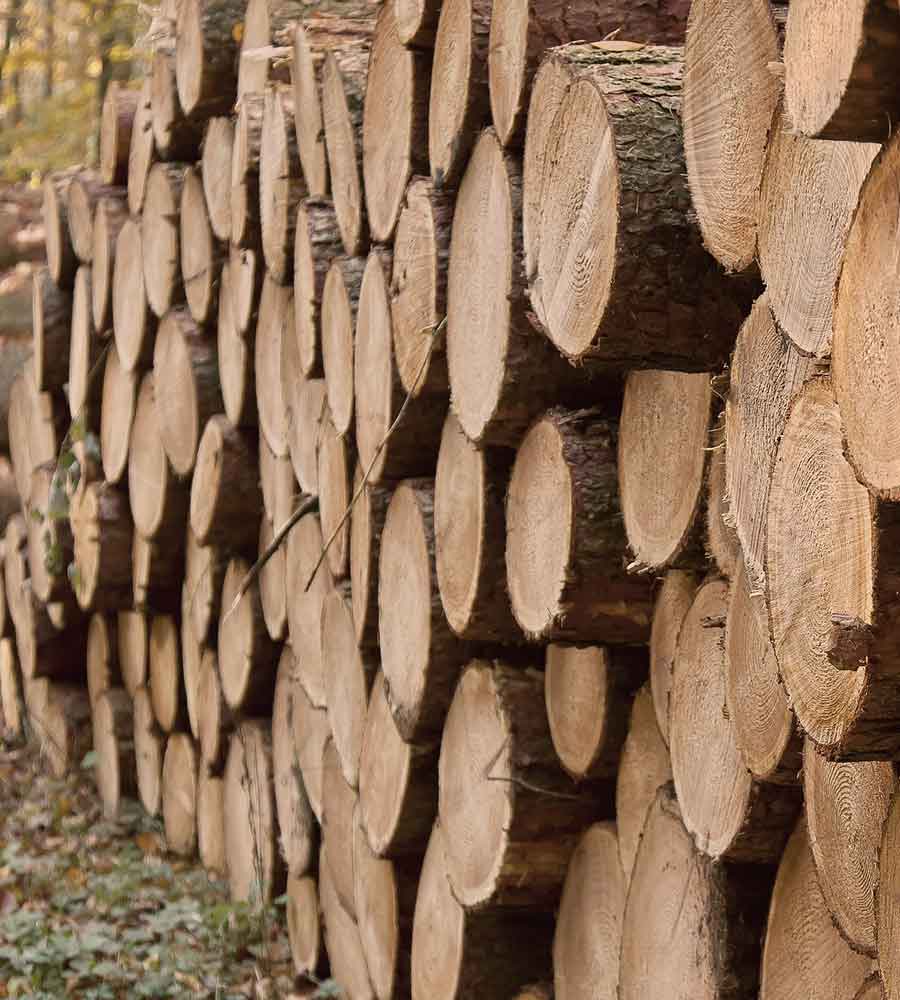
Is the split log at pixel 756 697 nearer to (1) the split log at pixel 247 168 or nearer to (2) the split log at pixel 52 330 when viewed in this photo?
(1) the split log at pixel 247 168

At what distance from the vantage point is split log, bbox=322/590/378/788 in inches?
120

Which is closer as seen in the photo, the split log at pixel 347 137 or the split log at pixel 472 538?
the split log at pixel 472 538

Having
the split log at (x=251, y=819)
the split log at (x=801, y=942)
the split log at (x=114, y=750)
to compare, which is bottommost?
the split log at (x=114, y=750)

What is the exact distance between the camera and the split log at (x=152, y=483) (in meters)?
4.28

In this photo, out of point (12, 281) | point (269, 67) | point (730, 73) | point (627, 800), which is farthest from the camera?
point (12, 281)

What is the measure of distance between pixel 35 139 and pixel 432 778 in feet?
29.4

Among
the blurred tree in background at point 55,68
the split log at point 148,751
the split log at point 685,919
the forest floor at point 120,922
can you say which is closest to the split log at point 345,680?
the forest floor at point 120,922

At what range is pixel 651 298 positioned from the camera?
1.70m

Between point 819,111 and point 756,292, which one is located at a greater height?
point 819,111

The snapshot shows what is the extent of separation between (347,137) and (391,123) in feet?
0.87

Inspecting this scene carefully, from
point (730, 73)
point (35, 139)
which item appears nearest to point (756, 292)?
point (730, 73)

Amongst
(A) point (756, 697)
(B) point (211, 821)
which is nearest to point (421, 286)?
(A) point (756, 697)

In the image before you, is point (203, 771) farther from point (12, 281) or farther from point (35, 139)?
point (35, 139)

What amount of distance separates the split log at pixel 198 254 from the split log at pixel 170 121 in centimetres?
10
